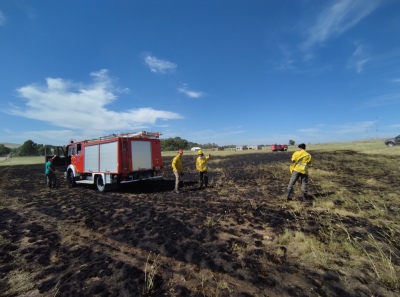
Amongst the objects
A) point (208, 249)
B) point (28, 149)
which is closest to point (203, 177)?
point (208, 249)

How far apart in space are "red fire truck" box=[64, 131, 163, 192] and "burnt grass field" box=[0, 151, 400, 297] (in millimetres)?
3732

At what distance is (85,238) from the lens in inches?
253

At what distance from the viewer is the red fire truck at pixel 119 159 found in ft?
43.0

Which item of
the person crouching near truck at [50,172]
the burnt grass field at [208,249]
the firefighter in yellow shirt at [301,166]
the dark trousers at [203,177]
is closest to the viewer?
the burnt grass field at [208,249]

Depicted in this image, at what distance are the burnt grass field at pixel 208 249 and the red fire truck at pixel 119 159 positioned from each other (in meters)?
3.73

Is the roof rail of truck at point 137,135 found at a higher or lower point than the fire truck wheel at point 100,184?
higher

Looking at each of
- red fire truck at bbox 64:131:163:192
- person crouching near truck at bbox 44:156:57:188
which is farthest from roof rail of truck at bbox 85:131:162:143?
person crouching near truck at bbox 44:156:57:188

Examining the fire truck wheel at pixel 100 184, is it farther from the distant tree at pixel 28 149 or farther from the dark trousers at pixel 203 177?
the distant tree at pixel 28 149

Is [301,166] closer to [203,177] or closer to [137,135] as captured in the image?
[203,177]

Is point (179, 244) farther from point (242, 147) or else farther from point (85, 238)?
point (242, 147)

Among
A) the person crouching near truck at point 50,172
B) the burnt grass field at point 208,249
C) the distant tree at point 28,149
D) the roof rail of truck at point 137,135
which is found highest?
the distant tree at point 28,149

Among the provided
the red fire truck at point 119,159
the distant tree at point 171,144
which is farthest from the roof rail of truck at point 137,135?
the distant tree at point 171,144

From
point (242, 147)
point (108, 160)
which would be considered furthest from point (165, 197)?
point (242, 147)

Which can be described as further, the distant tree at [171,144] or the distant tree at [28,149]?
the distant tree at [171,144]
